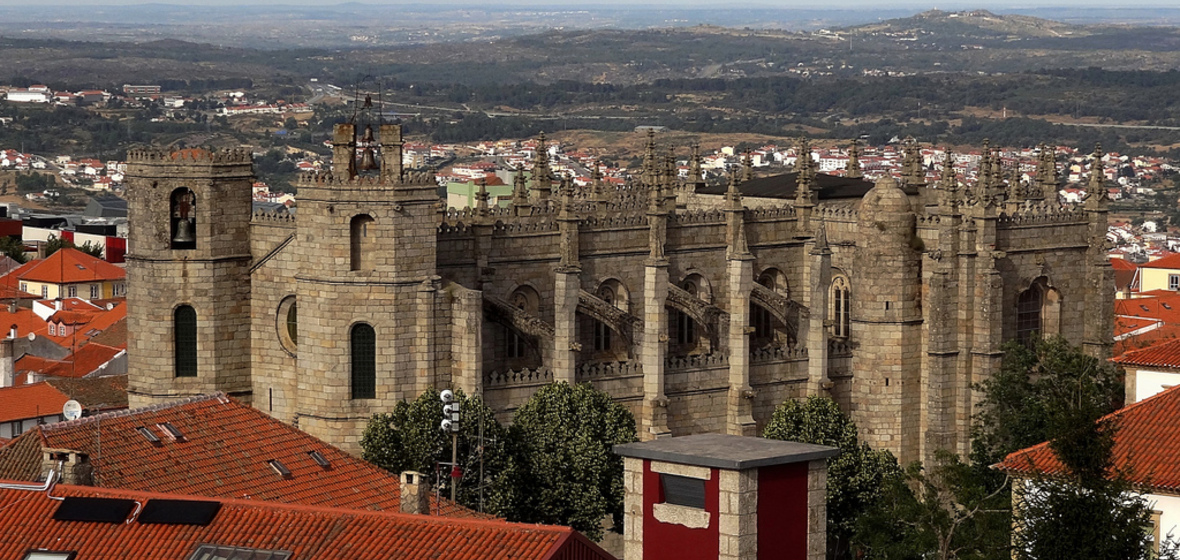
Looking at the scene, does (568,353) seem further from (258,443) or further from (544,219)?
(258,443)

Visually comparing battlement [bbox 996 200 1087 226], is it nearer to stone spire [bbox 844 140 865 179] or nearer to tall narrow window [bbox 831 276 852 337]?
tall narrow window [bbox 831 276 852 337]

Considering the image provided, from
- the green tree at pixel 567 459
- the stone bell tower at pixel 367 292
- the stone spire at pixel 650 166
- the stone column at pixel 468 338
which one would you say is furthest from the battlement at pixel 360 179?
the stone spire at pixel 650 166

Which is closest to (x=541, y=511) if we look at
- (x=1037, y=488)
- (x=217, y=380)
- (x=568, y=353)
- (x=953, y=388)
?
(x=568, y=353)

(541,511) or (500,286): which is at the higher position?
(500,286)

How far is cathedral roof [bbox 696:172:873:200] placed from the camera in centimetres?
9662

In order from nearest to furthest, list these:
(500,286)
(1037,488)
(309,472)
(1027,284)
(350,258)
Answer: (1037,488) < (309,472) < (350,258) < (500,286) < (1027,284)

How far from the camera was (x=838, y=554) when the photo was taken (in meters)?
79.8

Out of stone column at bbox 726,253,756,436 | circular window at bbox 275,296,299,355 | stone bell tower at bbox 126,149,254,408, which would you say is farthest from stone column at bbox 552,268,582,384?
stone bell tower at bbox 126,149,254,408

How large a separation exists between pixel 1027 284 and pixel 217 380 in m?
29.1

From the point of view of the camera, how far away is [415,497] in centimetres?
5575

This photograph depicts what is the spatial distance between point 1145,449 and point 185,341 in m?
33.6

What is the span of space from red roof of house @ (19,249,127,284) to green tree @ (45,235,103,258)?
14450mm

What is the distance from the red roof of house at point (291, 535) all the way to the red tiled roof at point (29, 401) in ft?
132

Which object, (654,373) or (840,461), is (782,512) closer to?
(840,461)
